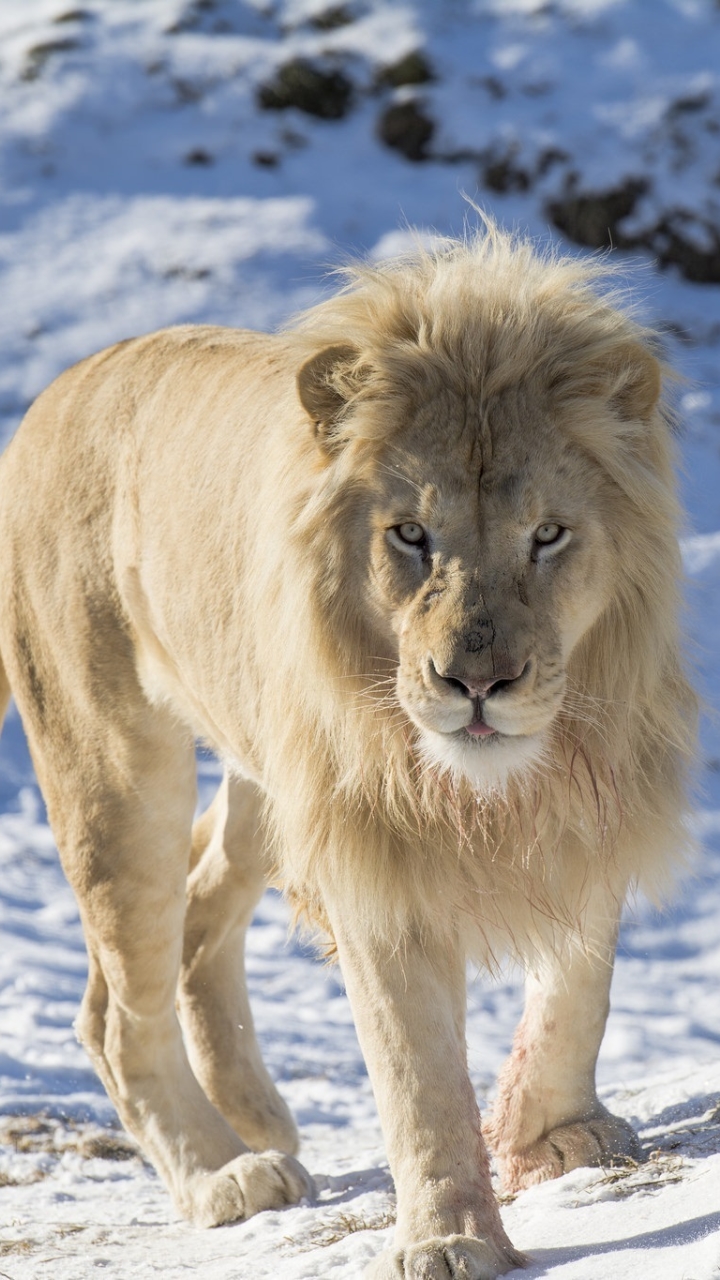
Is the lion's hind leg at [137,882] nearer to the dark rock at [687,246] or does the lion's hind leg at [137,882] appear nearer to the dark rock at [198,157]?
the dark rock at [687,246]

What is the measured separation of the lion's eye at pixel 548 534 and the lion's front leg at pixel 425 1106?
711mm

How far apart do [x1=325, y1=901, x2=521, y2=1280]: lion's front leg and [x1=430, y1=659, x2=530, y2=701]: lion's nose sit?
21.6 inches

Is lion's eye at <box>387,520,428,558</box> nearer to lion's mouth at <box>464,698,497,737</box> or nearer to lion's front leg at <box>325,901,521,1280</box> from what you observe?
lion's mouth at <box>464,698,497,737</box>

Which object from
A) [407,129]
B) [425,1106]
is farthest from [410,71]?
[425,1106]

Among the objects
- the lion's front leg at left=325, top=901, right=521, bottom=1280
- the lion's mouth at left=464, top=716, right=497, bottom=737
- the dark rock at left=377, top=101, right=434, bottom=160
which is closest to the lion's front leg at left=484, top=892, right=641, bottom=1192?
the lion's front leg at left=325, top=901, right=521, bottom=1280

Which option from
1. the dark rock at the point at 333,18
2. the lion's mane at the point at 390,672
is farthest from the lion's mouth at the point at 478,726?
the dark rock at the point at 333,18

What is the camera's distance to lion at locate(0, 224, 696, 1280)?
7.69 ft

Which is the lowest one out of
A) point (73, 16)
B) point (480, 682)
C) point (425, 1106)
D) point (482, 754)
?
point (425, 1106)

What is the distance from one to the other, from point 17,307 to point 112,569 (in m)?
6.37

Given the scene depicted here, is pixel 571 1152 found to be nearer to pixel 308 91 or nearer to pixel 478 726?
pixel 478 726

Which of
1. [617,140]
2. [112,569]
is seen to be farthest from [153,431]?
[617,140]

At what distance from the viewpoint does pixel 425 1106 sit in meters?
2.44

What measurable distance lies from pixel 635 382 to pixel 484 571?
1.58ft

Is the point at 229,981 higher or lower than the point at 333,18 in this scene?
lower
